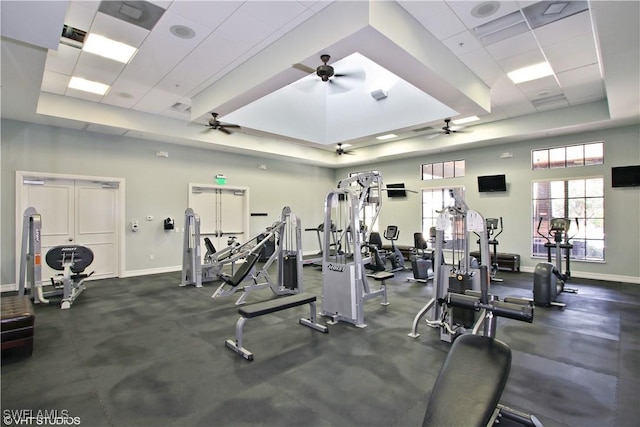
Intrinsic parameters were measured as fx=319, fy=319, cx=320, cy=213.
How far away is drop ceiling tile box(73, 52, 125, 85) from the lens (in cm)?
452

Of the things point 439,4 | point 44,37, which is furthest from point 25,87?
point 439,4

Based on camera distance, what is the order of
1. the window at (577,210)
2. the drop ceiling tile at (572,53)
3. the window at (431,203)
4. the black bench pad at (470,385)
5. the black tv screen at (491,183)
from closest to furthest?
the black bench pad at (470,385)
the drop ceiling tile at (572,53)
the window at (577,210)
the black tv screen at (491,183)
the window at (431,203)

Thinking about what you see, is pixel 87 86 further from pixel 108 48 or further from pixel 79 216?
pixel 79 216

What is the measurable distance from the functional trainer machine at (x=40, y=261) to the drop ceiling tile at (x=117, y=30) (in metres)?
3.06

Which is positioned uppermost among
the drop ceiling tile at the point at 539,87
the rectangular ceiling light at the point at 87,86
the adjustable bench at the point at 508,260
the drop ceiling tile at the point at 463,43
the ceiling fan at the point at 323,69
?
the drop ceiling tile at the point at 463,43

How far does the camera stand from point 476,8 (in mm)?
3459

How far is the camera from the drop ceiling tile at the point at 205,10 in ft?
11.0

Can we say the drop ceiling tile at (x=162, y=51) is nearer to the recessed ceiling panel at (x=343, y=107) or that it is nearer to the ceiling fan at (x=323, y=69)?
the ceiling fan at (x=323, y=69)

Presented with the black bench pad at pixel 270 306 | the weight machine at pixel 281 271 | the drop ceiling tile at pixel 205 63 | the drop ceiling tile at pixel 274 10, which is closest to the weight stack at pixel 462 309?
the black bench pad at pixel 270 306

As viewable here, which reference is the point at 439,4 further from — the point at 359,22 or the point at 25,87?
the point at 25,87

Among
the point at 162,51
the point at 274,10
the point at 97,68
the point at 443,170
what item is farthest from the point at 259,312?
the point at 443,170

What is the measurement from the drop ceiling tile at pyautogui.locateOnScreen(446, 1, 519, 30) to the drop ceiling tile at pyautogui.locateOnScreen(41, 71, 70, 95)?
18.8 ft

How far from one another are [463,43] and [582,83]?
9.20ft

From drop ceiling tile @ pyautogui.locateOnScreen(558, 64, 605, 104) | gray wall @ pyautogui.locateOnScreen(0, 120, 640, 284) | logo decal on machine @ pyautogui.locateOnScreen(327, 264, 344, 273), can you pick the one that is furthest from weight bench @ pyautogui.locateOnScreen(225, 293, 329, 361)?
drop ceiling tile @ pyautogui.locateOnScreen(558, 64, 605, 104)
